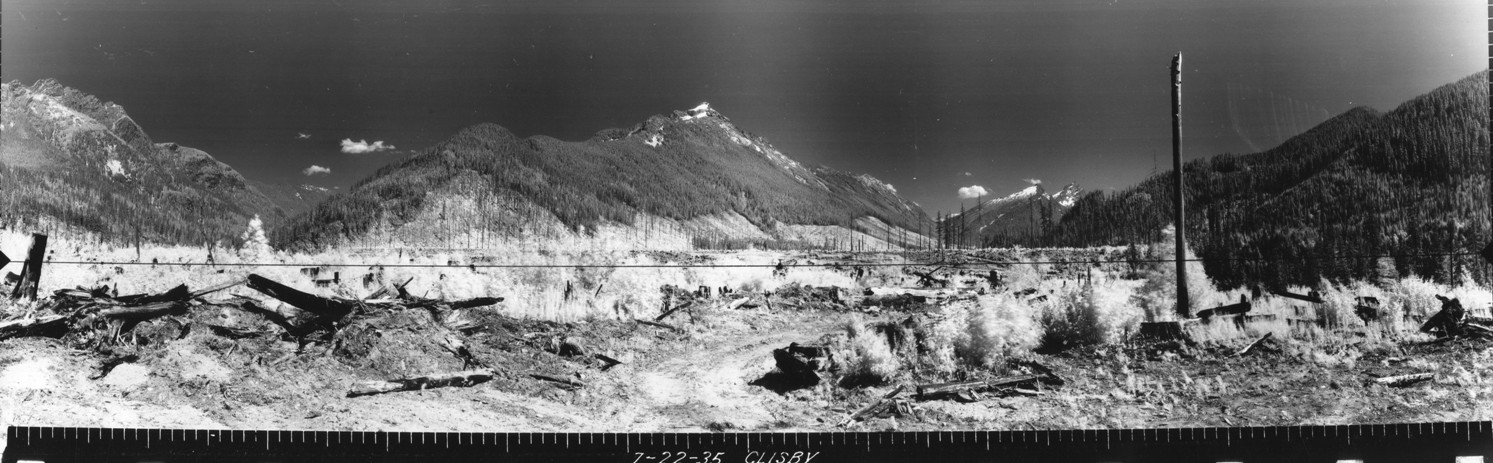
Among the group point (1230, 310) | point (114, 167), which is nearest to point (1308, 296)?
point (1230, 310)

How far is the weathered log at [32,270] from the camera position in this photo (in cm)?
390

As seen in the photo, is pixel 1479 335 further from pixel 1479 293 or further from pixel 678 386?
pixel 678 386

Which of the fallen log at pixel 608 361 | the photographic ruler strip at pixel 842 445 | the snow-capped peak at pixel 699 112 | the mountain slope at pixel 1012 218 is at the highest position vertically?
the snow-capped peak at pixel 699 112

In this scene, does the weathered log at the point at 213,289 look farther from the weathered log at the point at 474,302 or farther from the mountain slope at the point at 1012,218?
the mountain slope at the point at 1012,218

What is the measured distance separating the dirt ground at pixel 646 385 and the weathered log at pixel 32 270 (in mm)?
278

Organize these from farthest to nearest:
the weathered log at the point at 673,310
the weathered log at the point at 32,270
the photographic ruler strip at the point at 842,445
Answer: the weathered log at the point at 32,270 < the weathered log at the point at 673,310 < the photographic ruler strip at the point at 842,445

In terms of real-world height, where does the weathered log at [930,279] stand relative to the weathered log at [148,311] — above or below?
above

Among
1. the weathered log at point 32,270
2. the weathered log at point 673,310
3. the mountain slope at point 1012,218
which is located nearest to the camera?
the mountain slope at point 1012,218

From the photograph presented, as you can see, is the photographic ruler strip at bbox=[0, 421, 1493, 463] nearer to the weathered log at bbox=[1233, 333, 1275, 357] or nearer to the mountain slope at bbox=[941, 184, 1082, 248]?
the weathered log at bbox=[1233, 333, 1275, 357]

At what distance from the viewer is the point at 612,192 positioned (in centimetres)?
366

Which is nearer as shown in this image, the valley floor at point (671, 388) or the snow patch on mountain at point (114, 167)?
the valley floor at point (671, 388)

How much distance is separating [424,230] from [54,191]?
2.28 metres

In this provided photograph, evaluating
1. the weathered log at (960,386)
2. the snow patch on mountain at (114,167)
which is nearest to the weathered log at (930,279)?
the weathered log at (960,386)

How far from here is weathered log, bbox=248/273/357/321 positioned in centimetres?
379
